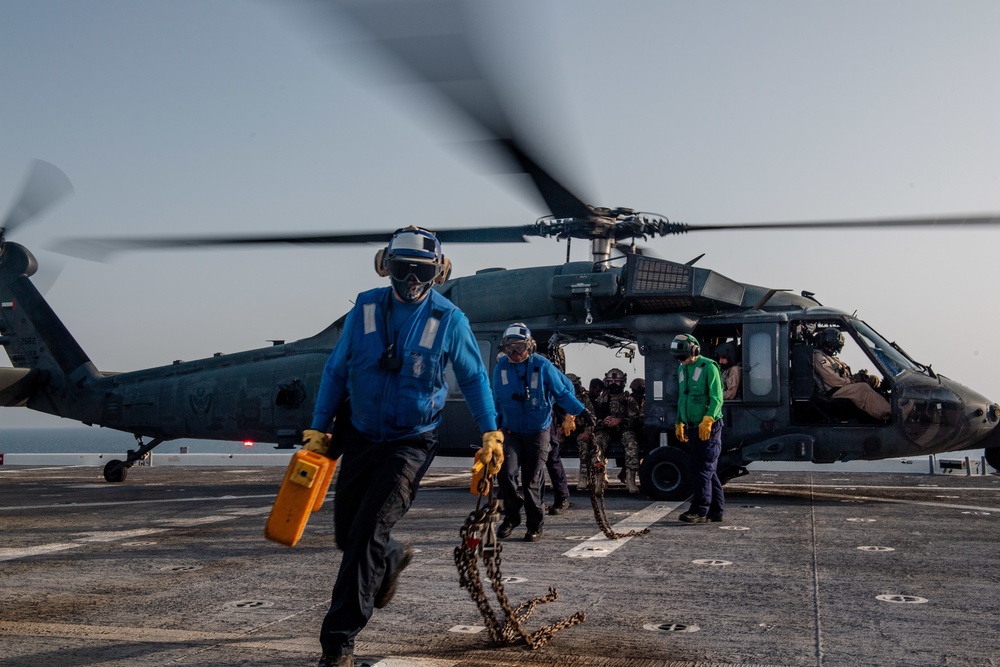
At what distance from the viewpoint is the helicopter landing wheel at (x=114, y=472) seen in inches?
571

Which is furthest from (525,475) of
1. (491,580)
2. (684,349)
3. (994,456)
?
(994,456)

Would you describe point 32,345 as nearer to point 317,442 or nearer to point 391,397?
point 317,442

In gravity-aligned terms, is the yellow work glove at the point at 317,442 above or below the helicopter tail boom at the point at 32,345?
below

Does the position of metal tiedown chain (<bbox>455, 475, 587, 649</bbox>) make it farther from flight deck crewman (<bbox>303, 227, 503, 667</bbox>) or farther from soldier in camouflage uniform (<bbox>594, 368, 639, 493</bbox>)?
soldier in camouflage uniform (<bbox>594, 368, 639, 493</bbox>)

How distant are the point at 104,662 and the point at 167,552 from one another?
3.27 m

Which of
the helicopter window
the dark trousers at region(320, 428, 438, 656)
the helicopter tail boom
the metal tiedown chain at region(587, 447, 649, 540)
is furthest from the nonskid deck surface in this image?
the helicopter tail boom

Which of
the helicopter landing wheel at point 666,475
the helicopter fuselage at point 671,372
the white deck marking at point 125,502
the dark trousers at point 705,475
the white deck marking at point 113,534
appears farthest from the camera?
the helicopter landing wheel at point 666,475

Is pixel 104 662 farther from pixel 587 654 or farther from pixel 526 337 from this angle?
pixel 526 337

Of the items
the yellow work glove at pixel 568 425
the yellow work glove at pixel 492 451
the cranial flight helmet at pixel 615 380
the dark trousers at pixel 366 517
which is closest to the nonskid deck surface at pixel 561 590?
the dark trousers at pixel 366 517

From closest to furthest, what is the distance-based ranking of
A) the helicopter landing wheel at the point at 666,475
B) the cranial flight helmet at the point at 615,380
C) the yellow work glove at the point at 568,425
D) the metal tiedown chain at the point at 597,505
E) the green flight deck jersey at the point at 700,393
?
the metal tiedown chain at the point at 597,505 < the yellow work glove at the point at 568,425 < the green flight deck jersey at the point at 700,393 < the helicopter landing wheel at the point at 666,475 < the cranial flight helmet at the point at 615,380

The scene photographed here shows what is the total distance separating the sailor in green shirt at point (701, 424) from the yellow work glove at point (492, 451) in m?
4.81

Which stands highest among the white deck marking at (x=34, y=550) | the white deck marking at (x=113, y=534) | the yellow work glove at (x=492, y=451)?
the yellow work glove at (x=492, y=451)

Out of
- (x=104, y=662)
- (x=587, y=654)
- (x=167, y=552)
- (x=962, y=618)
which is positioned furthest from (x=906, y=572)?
(x=167, y=552)

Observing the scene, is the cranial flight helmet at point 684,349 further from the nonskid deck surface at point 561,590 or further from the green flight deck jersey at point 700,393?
the nonskid deck surface at point 561,590
